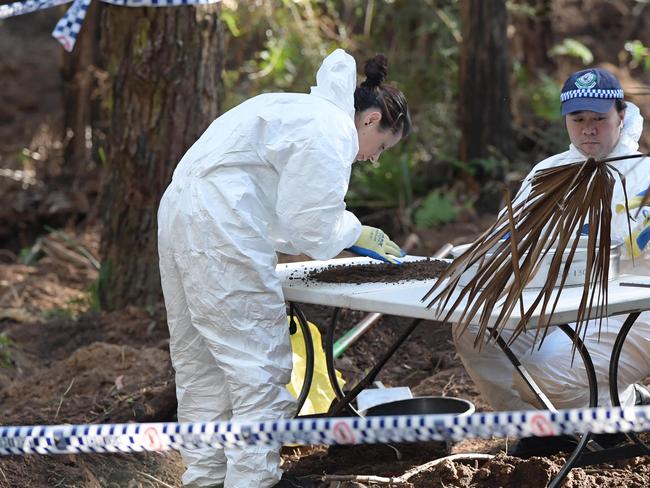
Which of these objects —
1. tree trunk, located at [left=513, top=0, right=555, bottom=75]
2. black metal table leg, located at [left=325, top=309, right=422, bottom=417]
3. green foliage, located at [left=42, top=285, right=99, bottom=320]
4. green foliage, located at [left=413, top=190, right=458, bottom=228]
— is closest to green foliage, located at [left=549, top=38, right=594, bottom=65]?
tree trunk, located at [left=513, top=0, right=555, bottom=75]

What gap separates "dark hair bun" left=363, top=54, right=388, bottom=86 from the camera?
3898mm

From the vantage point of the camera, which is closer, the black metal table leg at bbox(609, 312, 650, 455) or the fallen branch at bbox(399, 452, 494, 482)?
the black metal table leg at bbox(609, 312, 650, 455)

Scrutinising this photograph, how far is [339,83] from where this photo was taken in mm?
3764

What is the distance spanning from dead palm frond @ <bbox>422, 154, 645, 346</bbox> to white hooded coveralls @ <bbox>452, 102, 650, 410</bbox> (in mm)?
356

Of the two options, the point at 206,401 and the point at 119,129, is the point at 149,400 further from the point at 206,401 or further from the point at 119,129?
the point at 119,129

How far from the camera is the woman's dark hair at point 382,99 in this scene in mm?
3859

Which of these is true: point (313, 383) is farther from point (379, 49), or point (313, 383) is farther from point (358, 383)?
point (379, 49)

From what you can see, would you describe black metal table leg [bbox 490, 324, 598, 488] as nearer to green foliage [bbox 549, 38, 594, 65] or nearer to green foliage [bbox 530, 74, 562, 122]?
green foliage [bbox 530, 74, 562, 122]

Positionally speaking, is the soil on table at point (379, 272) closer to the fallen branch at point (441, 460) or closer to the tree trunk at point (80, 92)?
the fallen branch at point (441, 460)

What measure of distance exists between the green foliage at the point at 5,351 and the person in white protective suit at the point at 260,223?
109 inches

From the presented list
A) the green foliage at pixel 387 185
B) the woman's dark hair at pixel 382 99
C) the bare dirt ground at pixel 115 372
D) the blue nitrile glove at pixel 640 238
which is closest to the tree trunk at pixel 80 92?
the bare dirt ground at pixel 115 372

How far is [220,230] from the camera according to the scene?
3635 millimetres

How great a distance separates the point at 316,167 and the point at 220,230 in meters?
0.40

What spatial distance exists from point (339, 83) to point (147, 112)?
3.05 metres
